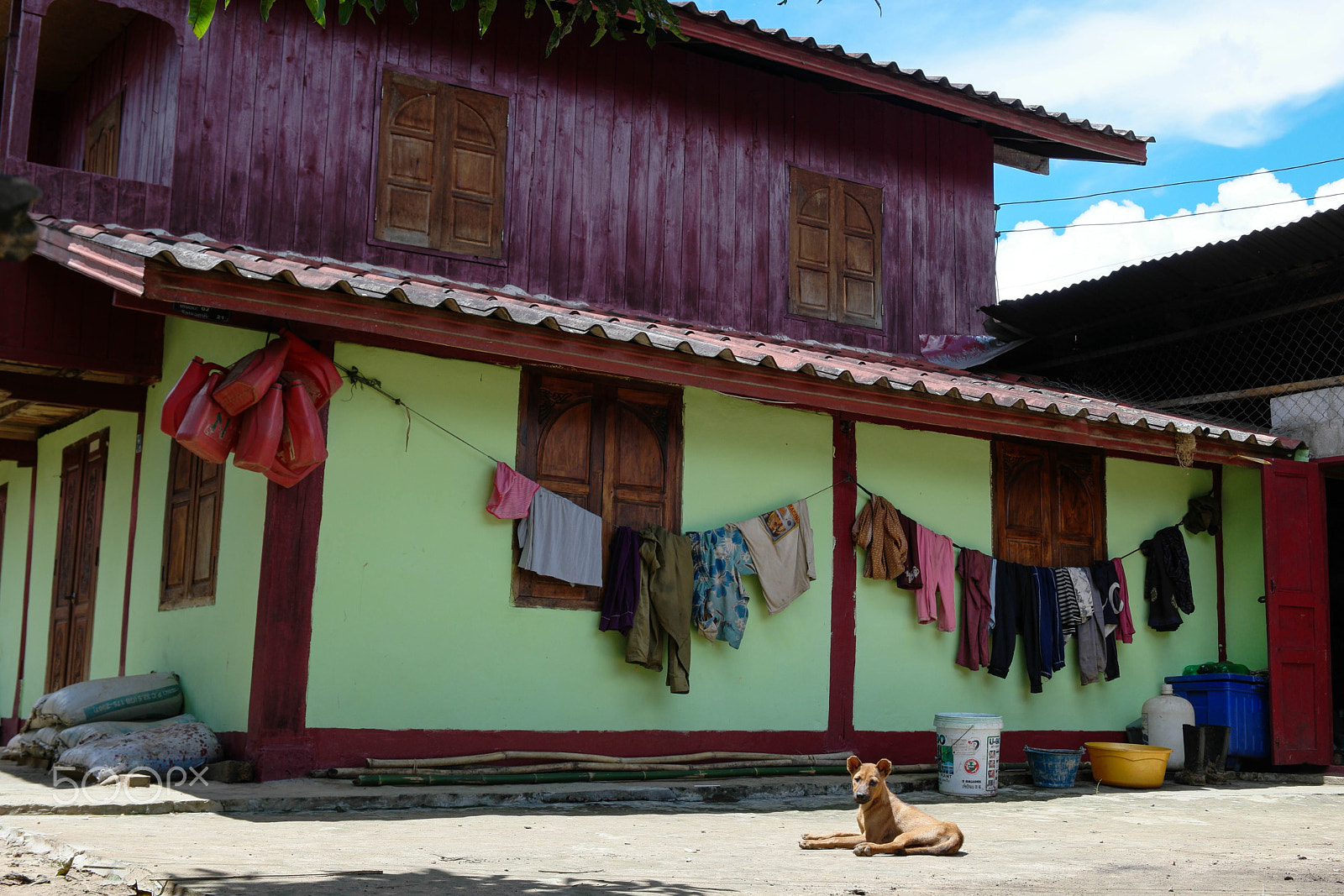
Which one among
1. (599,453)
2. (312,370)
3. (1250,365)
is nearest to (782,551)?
(599,453)

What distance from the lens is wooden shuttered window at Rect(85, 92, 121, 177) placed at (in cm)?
1081

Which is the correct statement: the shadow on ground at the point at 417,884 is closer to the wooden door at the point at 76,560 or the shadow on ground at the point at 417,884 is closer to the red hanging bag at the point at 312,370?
the red hanging bag at the point at 312,370

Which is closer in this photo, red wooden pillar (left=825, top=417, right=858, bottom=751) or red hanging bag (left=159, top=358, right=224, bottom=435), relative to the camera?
red hanging bag (left=159, top=358, right=224, bottom=435)

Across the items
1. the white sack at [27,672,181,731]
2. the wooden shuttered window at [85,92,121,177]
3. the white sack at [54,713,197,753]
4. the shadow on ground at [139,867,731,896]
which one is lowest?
the shadow on ground at [139,867,731,896]

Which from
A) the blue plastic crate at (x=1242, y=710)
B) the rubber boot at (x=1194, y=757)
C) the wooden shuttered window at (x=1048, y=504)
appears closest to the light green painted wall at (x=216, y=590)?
the wooden shuttered window at (x=1048, y=504)

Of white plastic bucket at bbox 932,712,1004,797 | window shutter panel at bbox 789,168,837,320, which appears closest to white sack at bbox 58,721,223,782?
white plastic bucket at bbox 932,712,1004,797

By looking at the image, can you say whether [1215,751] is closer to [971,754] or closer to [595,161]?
[971,754]

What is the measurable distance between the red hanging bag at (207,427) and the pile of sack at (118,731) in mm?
1725

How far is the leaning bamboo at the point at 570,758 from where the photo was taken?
7.67 m

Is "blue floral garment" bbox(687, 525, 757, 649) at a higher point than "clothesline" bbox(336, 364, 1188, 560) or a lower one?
lower

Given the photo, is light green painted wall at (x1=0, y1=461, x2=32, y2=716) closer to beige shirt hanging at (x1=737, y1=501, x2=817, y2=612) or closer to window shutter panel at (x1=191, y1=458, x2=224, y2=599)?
window shutter panel at (x1=191, y1=458, x2=224, y2=599)

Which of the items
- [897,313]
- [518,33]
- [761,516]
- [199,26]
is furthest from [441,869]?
[897,313]

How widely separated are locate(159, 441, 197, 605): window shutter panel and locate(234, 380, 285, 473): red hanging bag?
1820mm

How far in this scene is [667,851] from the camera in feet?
18.8
